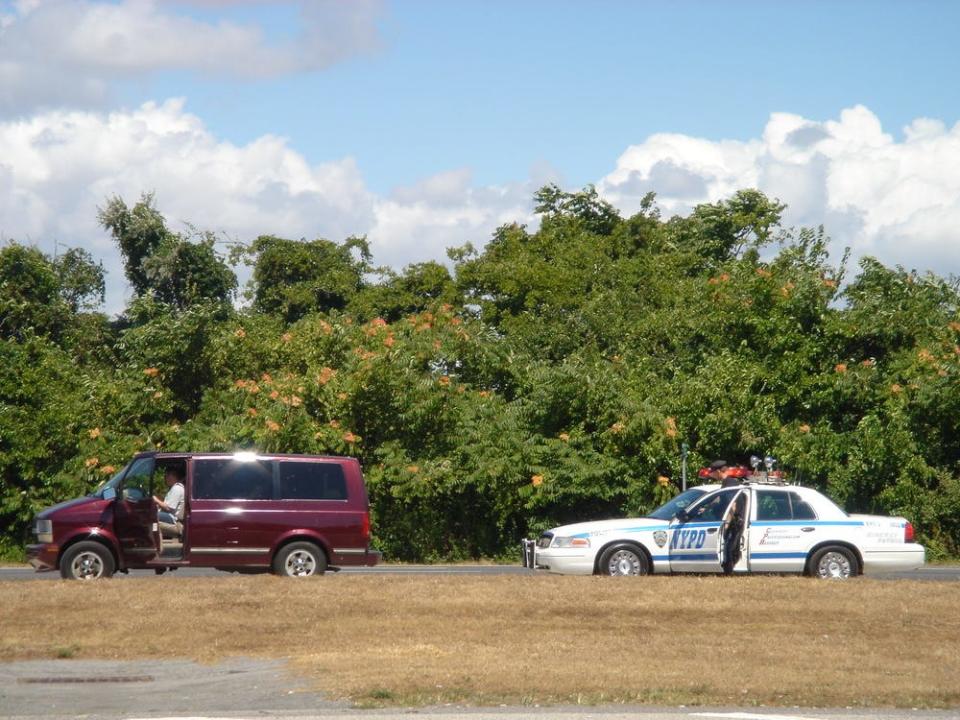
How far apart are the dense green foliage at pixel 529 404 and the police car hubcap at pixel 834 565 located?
953 centimetres

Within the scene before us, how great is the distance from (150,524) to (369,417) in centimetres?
1172

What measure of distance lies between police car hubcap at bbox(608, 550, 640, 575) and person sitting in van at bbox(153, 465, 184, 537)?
19.3ft

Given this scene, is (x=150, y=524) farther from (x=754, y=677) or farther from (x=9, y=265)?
(x=9, y=265)

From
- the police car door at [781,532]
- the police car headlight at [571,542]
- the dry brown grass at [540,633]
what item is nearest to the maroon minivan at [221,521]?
the dry brown grass at [540,633]

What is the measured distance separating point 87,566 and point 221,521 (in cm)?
181

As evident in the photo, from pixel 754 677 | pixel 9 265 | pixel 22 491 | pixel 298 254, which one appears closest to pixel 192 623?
pixel 754 677

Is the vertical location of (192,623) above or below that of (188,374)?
below

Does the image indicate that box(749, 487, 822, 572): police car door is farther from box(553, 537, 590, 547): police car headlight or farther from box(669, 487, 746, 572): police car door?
box(553, 537, 590, 547): police car headlight

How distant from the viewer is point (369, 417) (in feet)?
97.4

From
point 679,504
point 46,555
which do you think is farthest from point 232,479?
point 679,504

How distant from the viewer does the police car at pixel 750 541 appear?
18.8m

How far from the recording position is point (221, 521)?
18.3 m

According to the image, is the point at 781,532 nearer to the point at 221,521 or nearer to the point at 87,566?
the point at 221,521

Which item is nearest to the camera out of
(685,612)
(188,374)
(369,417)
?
(685,612)
